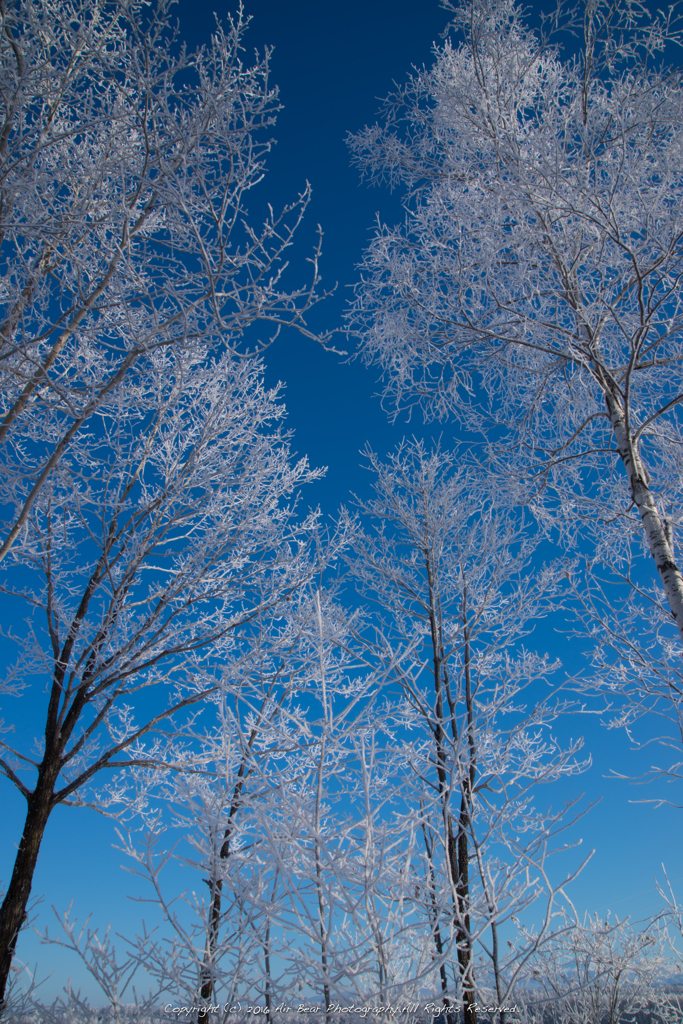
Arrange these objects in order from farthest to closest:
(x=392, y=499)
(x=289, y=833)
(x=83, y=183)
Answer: (x=392, y=499) < (x=83, y=183) < (x=289, y=833)

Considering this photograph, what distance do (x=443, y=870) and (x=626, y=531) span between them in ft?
12.4

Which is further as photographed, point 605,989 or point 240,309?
point 605,989

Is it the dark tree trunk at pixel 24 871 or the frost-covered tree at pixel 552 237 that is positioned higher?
the frost-covered tree at pixel 552 237

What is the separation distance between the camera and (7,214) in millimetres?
3033

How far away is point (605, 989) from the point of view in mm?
5285

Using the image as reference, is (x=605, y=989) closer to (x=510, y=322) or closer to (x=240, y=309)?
(x=510, y=322)

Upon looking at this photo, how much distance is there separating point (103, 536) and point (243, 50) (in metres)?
4.13

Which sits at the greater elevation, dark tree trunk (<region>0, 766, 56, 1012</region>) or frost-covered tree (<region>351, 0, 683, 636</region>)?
frost-covered tree (<region>351, 0, 683, 636</region>)

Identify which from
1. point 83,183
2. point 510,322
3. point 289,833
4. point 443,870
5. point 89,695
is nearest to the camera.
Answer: point 289,833

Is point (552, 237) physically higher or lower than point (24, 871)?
higher

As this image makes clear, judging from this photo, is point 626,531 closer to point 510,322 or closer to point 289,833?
point 510,322

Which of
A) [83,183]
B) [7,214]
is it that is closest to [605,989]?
[7,214]

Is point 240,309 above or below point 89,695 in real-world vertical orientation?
above

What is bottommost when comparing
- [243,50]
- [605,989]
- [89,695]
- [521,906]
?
[605,989]
